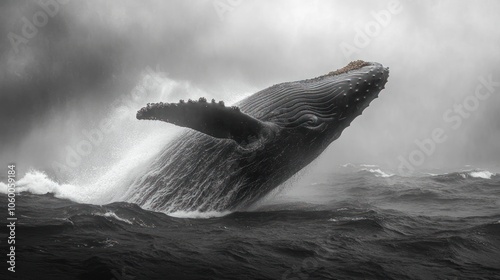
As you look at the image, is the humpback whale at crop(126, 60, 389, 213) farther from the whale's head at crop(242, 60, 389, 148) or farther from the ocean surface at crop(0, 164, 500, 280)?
the ocean surface at crop(0, 164, 500, 280)

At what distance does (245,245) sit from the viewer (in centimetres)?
570

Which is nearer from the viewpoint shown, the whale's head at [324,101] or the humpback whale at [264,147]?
Result: the humpback whale at [264,147]

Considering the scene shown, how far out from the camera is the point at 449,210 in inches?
436

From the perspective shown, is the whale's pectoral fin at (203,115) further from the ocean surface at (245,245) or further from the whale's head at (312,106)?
the ocean surface at (245,245)

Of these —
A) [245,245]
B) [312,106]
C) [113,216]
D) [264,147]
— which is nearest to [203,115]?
[264,147]

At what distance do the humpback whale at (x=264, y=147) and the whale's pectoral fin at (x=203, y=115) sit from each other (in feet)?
1.02

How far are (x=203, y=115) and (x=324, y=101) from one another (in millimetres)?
2523

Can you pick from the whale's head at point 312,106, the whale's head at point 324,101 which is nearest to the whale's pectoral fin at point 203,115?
the whale's head at point 312,106

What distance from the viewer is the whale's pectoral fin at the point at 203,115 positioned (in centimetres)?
619

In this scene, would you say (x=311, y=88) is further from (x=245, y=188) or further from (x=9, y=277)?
(x=9, y=277)

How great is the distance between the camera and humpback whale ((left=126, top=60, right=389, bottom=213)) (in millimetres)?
7074

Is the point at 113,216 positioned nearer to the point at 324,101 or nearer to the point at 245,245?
the point at 245,245

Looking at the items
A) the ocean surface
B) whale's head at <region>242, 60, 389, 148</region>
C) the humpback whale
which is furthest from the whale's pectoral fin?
the ocean surface

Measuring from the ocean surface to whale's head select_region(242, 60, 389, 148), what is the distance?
6.53ft
